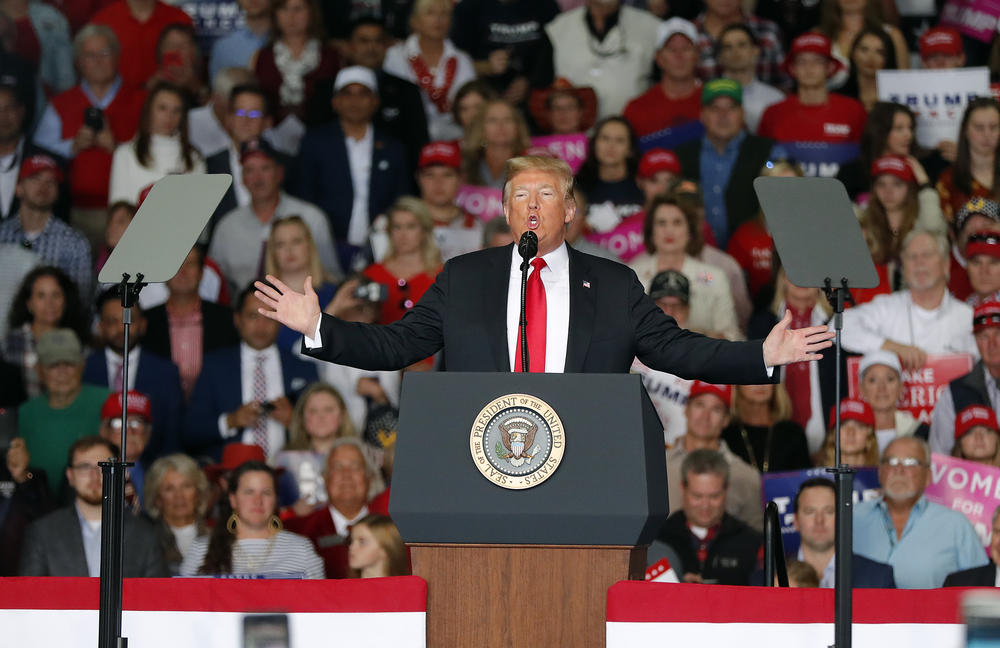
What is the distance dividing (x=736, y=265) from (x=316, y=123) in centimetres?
257

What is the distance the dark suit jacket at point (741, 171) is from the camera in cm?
789

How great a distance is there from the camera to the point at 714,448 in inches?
257

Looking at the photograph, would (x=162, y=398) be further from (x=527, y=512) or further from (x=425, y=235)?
(x=527, y=512)

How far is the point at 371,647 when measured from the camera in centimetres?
327

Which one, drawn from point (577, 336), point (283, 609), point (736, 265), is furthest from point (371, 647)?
point (736, 265)

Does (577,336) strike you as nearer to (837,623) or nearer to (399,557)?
(837,623)

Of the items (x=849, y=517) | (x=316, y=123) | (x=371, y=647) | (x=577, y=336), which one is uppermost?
(x=316, y=123)

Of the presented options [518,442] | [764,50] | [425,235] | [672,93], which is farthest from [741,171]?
[518,442]

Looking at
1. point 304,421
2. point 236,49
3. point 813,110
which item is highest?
point 236,49

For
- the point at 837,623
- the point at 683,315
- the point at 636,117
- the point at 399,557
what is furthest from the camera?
the point at 636,117

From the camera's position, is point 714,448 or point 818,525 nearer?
point 818,525

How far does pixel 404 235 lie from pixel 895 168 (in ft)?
7.99

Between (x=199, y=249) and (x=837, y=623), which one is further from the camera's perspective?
(x=199, y=249)

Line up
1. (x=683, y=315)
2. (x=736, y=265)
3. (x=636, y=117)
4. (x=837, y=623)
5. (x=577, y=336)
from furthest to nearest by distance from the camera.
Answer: (x=636, y=117), (x=736, y=265), (x=683, y=315), (x=577, y=336), (x=837, y=623)
